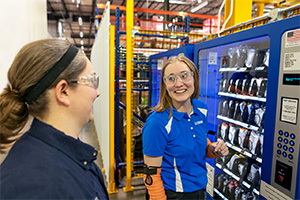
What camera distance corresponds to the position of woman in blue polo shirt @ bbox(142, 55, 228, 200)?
5.32ft

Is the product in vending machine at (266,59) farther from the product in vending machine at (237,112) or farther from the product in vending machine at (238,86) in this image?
the product in vending machine at (237,112)

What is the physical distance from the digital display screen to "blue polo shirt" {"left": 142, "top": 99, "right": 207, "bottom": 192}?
73cm

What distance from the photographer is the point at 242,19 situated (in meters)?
3.20

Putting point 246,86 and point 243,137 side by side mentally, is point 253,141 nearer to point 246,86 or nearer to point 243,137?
point 243,137

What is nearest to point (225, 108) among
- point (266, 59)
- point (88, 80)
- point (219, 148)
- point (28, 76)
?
point (266, 59)

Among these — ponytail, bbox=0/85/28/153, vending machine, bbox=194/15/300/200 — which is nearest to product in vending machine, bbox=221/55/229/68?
vending machine, bbox=194/15/300/200

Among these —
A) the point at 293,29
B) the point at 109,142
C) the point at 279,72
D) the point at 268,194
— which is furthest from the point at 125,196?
the point at 293,29

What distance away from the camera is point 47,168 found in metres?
0.71

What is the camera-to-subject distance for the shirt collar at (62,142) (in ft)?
2.68

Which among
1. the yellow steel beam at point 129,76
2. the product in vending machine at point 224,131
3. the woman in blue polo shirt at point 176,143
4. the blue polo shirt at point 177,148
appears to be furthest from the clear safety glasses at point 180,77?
the yellow steel beam at point 129,76

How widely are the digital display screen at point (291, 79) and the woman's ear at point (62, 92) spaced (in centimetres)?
139

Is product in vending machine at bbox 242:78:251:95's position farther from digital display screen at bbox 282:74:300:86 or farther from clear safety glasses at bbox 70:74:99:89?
clear safety glasses at bbox 70:74:99:89

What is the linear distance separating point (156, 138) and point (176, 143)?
0.17m

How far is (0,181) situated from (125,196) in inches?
136
